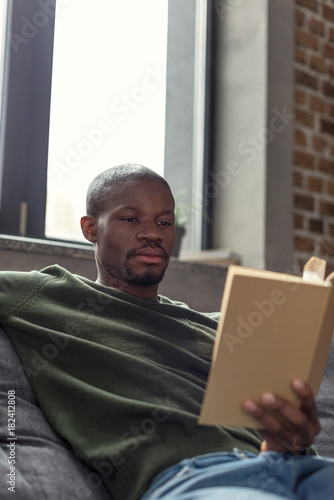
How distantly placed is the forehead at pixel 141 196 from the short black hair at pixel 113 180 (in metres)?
0.01

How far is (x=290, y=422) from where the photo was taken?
867 mm

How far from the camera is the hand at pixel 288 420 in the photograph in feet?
2.77

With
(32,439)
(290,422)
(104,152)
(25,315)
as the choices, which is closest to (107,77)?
(104,152)

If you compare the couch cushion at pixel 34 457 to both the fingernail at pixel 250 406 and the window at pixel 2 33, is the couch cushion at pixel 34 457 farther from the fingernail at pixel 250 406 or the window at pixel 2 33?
the window at pixel 2 33

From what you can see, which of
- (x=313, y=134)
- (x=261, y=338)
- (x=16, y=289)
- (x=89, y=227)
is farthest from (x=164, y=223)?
(x=313, y=134)

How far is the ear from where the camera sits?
1418 mm

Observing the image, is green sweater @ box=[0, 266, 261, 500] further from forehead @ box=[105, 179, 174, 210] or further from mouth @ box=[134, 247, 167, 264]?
forehead @ box=[105, 179, 174, 210]

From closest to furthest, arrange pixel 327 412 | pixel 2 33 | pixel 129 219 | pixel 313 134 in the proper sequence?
pixel 129 219 → pixel 327 412 → pixel 2 33 → pixel 313 134

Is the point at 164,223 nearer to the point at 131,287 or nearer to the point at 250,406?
the point at 131,287

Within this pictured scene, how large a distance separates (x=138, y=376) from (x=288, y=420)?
319 mm

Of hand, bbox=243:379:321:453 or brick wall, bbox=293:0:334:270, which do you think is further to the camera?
brick wall, bbox=293:0:334:270

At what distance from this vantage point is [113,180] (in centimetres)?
138

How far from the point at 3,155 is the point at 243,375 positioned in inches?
55.7

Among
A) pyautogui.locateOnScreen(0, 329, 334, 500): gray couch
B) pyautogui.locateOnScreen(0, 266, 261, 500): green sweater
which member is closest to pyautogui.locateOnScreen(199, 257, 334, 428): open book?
pyautogui.locateOnScreen(0, 266, 261, 500): green sweater
